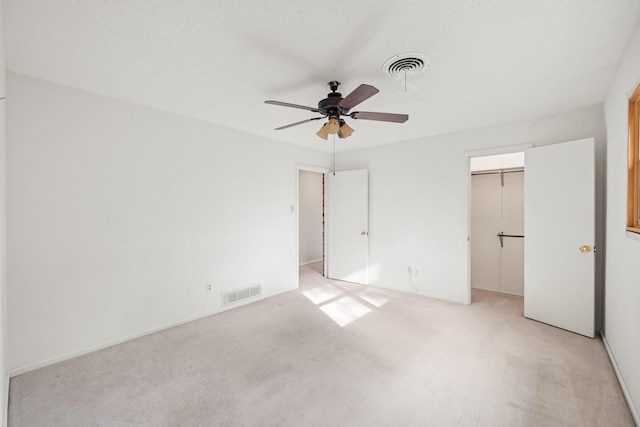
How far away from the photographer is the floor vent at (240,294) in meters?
3.78

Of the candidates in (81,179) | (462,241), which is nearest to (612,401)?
(462,241)

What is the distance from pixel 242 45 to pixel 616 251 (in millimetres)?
3260

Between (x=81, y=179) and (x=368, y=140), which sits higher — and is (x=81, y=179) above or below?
below

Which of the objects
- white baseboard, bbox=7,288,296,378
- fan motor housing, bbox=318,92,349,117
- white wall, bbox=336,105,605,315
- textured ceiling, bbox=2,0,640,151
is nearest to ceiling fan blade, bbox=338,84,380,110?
fan motor housing, bbox=318,92,349,117

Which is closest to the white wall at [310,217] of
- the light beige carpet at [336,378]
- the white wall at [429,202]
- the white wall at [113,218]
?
the white wall at [429,202]

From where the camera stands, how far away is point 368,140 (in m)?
4.51

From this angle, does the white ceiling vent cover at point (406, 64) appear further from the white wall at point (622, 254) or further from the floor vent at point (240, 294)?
the floor vent at point (240, 294)

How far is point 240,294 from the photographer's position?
395 centimetres

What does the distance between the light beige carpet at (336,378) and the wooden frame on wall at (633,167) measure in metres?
1.25

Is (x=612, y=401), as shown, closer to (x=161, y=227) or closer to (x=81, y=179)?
(x=161, y=227)

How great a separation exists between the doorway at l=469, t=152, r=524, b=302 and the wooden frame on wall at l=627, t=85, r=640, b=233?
227 cm

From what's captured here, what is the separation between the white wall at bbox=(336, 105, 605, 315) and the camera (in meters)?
3.68

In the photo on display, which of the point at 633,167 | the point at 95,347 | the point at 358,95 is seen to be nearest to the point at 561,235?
the point at 633,167

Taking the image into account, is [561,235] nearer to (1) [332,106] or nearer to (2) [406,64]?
(2) [406,64]
